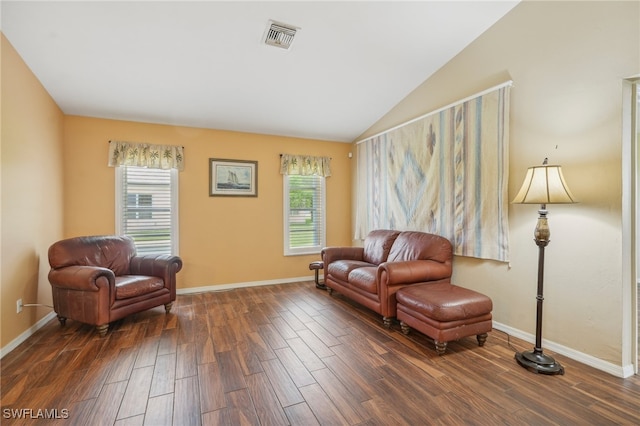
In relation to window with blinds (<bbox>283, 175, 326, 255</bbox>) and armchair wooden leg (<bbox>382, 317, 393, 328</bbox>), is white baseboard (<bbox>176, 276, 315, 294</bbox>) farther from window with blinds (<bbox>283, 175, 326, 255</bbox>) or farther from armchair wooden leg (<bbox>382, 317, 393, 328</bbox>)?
armchair wooden leg (<bbox>382, 317, 393, 328</bbox>)

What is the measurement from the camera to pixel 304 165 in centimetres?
501

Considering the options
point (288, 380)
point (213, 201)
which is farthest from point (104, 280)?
point (288, 380)

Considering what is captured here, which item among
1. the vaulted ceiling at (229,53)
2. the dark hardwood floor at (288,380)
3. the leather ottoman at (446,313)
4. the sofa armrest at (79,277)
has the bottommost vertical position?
the dark hardwood floor at (288,380)

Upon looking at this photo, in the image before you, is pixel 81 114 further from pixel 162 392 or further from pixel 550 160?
pixel 550 160

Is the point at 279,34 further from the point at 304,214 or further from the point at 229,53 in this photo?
the point at 304,214

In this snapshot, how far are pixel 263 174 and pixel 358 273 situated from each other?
2381mm

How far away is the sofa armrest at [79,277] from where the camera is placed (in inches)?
109

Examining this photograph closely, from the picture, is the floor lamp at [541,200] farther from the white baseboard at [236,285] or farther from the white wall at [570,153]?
the white baseboard at [236,285]

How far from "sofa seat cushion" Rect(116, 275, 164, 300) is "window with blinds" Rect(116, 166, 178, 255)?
0.88m

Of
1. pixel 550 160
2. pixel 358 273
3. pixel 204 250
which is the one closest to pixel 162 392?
pixel 358 273

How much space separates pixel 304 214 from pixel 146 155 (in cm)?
257

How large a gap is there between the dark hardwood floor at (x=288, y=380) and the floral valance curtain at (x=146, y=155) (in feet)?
6.99

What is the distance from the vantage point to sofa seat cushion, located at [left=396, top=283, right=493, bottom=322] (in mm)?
2387

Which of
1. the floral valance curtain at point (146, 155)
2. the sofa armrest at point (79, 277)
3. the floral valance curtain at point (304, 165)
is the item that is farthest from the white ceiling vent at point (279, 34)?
the sofa armrest at point (79, 277)
